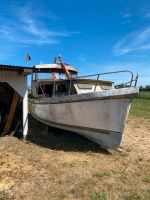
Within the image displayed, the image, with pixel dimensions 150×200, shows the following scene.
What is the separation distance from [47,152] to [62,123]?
1739 mm

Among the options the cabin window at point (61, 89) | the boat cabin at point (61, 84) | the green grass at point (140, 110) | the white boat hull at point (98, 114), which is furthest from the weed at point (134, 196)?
the green grass at point (140, 110)

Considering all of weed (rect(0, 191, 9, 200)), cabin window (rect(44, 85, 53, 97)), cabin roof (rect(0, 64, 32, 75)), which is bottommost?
weed (rect(0, 191, 9, 200))

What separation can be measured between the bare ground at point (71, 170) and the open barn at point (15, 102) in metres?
1.04

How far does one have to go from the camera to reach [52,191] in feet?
17.3

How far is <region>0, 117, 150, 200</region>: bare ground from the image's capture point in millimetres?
5238

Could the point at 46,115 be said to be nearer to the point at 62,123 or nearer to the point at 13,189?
the point at 62,123

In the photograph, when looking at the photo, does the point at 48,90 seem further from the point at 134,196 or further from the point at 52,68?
the point at 134,196

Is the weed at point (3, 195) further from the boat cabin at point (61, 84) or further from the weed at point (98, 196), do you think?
the boat cabin at point (61, 84)

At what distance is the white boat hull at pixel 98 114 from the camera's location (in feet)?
26.3

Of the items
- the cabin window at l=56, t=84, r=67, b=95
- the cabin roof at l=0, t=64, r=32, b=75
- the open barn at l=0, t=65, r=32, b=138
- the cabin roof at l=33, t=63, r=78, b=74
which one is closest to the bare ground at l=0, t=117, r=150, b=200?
the open barn at l=0, t=65, r=32, b=138

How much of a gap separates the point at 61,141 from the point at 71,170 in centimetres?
321

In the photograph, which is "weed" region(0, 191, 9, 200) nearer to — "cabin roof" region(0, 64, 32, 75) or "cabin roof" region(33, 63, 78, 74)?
"cabin roof" region(0, 64, 32, 75)

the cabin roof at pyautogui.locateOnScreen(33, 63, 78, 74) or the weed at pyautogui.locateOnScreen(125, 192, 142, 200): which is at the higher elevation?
the cabin roof at pyautogui.locateOnScreen(33, 63, 78, 74)

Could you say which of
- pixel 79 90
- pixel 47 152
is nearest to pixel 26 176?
pixel 47 152
